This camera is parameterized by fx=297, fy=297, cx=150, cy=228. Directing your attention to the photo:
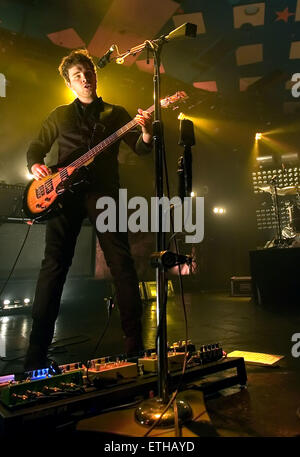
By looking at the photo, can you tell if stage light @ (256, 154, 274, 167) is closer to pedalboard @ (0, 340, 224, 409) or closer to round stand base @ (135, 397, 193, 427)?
pedalboard @ (0, 340, 224, 409)

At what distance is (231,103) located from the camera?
25.8ft

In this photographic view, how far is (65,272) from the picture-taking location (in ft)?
6.42

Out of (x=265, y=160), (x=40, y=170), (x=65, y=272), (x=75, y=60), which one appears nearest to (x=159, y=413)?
(x=65, y=272)

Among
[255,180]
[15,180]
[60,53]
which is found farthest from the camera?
[255,180]

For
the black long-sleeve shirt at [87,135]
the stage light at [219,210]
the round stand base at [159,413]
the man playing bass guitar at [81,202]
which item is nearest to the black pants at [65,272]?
the man playing bass guitar at [81,202]

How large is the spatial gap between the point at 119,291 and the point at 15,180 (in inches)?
216

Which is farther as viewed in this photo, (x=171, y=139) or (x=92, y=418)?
(x=171, y=139)

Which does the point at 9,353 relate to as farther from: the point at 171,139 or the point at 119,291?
the point at 171,139

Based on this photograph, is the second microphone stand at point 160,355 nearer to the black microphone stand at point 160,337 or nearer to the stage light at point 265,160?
the black microphone stand at point 160,337

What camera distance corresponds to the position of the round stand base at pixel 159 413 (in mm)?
1134

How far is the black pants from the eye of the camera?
6.03 feet
